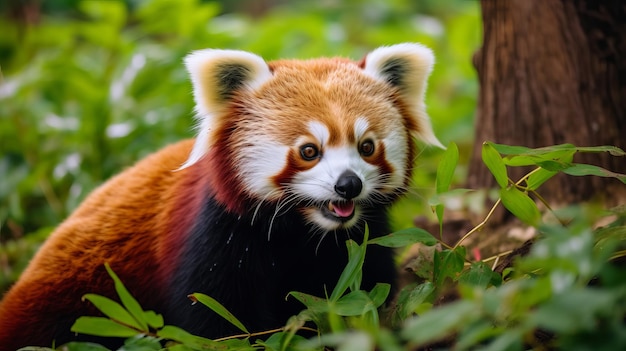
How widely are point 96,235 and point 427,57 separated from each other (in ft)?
4.67

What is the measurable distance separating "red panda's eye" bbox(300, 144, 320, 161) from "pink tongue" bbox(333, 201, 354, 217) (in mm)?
172

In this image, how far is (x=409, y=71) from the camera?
260 centimetres

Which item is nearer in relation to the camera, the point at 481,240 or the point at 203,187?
the point at 203,187

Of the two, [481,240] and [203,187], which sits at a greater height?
[203,187]

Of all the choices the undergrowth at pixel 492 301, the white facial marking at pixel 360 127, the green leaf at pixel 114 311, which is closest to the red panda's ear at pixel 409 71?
the white facial marking at pixel 360 127

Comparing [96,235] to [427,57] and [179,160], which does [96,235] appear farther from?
[427,57]

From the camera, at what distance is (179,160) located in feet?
9.39

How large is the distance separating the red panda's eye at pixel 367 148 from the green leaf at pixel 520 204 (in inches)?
19.6

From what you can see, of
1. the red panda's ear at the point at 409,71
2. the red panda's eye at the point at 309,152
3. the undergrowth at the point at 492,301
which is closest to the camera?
the undergrowth at the point at 492,301

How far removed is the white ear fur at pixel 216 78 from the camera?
94.6 inches

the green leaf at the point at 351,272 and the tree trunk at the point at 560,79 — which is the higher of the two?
the tree trunk at the point at 560,79

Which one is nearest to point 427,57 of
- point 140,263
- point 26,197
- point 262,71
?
point 262,71

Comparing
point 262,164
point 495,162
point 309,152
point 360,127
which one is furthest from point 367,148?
point 495,162

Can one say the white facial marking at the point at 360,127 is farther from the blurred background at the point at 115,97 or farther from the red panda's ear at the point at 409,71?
the blurred background at the point at 115,97
